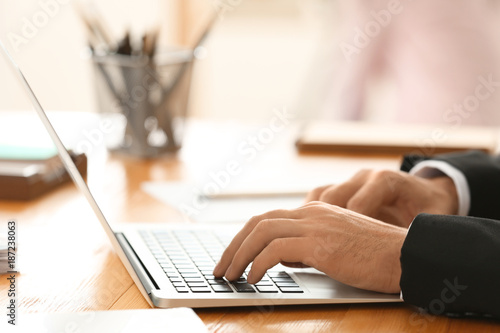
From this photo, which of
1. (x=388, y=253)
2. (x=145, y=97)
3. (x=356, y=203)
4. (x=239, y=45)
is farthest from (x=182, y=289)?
(x=239, y=45)

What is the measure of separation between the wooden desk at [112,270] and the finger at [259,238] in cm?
5

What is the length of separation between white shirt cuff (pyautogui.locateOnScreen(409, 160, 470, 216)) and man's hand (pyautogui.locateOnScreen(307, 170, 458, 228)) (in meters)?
0.01

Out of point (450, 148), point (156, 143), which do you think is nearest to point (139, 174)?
point (156, 143)

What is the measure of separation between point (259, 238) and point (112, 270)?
210 mm

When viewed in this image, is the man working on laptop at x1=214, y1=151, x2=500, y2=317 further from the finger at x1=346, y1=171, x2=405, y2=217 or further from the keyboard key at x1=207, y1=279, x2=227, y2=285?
the finger at x1=346, y1=171, x2=405, y2=217

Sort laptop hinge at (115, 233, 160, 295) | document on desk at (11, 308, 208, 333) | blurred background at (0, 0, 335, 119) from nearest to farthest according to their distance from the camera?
document on desk at (11, 308, 208, 333) → laptop hinge at (115, 233, 160, 295) → blurred background at (0, 0, 335, 119)

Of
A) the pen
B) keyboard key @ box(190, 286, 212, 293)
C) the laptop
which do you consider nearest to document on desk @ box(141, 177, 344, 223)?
the pen

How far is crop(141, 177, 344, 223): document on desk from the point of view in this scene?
42.6 inches

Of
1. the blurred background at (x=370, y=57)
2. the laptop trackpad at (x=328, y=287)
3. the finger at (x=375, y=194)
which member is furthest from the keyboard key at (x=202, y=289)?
the blurred background at (x=370, y=57)

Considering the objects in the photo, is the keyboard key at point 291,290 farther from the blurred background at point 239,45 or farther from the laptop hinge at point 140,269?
the blurred background at point 239,45

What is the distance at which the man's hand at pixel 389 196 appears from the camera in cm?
93

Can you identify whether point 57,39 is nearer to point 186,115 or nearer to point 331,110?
point 331,110

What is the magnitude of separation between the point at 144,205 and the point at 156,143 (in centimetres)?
37

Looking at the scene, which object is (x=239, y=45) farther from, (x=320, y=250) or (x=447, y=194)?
(x=320, y=250)
